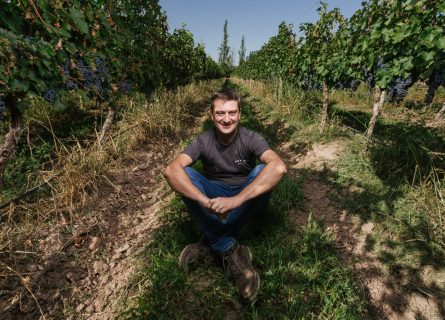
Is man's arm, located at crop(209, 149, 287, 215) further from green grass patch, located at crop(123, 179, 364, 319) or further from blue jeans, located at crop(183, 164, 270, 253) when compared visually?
green grass patch, located at crop(123, 179, 364, 319)

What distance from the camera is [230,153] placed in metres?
2.52

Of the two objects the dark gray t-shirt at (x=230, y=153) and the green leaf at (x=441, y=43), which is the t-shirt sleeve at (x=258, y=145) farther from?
the green leaf at (x=441, y=43)

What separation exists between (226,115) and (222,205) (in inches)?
35.0

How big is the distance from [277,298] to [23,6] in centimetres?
344

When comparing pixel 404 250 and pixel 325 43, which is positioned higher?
pixel 325 43

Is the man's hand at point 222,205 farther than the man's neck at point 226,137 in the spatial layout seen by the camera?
No

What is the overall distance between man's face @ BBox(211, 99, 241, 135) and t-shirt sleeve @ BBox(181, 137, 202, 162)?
0.26m

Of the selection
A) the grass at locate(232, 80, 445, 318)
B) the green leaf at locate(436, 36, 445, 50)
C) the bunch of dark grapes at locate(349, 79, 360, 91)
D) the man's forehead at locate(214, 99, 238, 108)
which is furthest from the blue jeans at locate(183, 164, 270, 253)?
the bunch of dark grapes at locate(349, 79, 360, 91)

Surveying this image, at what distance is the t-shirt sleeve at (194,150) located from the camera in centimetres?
245

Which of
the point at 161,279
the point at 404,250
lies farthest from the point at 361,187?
the point at 161,279

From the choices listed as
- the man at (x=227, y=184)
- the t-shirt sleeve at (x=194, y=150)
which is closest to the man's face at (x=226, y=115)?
the man at (x=227, y=184)

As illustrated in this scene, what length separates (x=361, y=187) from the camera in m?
3.43

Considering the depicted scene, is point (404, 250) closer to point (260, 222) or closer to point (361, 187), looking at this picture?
point (361, 187)

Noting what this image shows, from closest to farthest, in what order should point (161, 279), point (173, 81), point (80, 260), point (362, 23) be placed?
point (161, 279) < point (80, 260) < point (362, 23) < point (173, 81)
